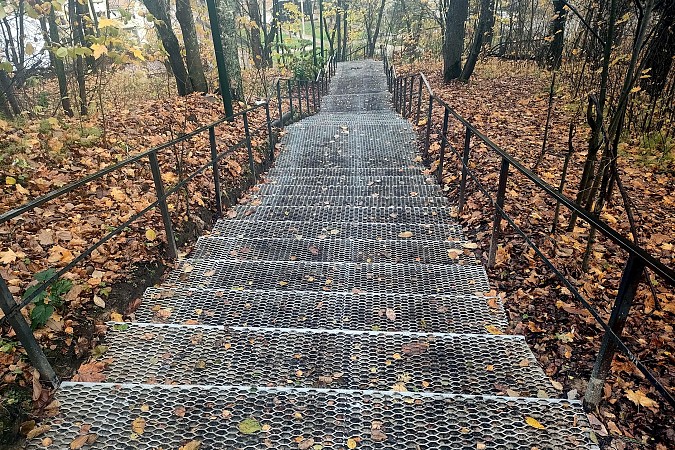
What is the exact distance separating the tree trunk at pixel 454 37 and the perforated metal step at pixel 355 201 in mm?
9973

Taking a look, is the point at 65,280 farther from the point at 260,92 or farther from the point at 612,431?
the point at 260,92

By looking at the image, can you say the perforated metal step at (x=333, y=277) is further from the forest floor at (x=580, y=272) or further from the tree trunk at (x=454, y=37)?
the tree trunk at (x=454, y=37)

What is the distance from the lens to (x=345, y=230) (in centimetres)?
447

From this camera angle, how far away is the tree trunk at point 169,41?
872 cm

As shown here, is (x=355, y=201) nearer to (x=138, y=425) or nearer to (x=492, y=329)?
(x=492, y=329)

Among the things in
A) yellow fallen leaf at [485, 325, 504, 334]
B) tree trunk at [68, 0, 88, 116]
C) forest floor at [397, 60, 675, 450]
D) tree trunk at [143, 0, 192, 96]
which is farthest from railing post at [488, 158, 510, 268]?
tree trunk at [143, 0, 192, 96]

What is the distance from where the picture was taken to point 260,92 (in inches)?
497

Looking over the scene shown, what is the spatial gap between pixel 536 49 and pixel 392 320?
51.1 feet

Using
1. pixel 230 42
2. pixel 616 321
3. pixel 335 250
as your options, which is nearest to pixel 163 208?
pixel 335 250

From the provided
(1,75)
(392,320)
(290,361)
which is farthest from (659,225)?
(1,75)

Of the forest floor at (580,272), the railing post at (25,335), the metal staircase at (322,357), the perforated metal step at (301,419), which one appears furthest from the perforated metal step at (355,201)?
the railing post at (25,335)

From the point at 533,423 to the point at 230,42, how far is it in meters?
9.92

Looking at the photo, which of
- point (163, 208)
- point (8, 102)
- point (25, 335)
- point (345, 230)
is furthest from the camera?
point (8, 102)

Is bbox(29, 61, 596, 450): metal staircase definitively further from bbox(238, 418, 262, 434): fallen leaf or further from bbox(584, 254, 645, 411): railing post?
bbox(584, 254, 645, 411): railing post
